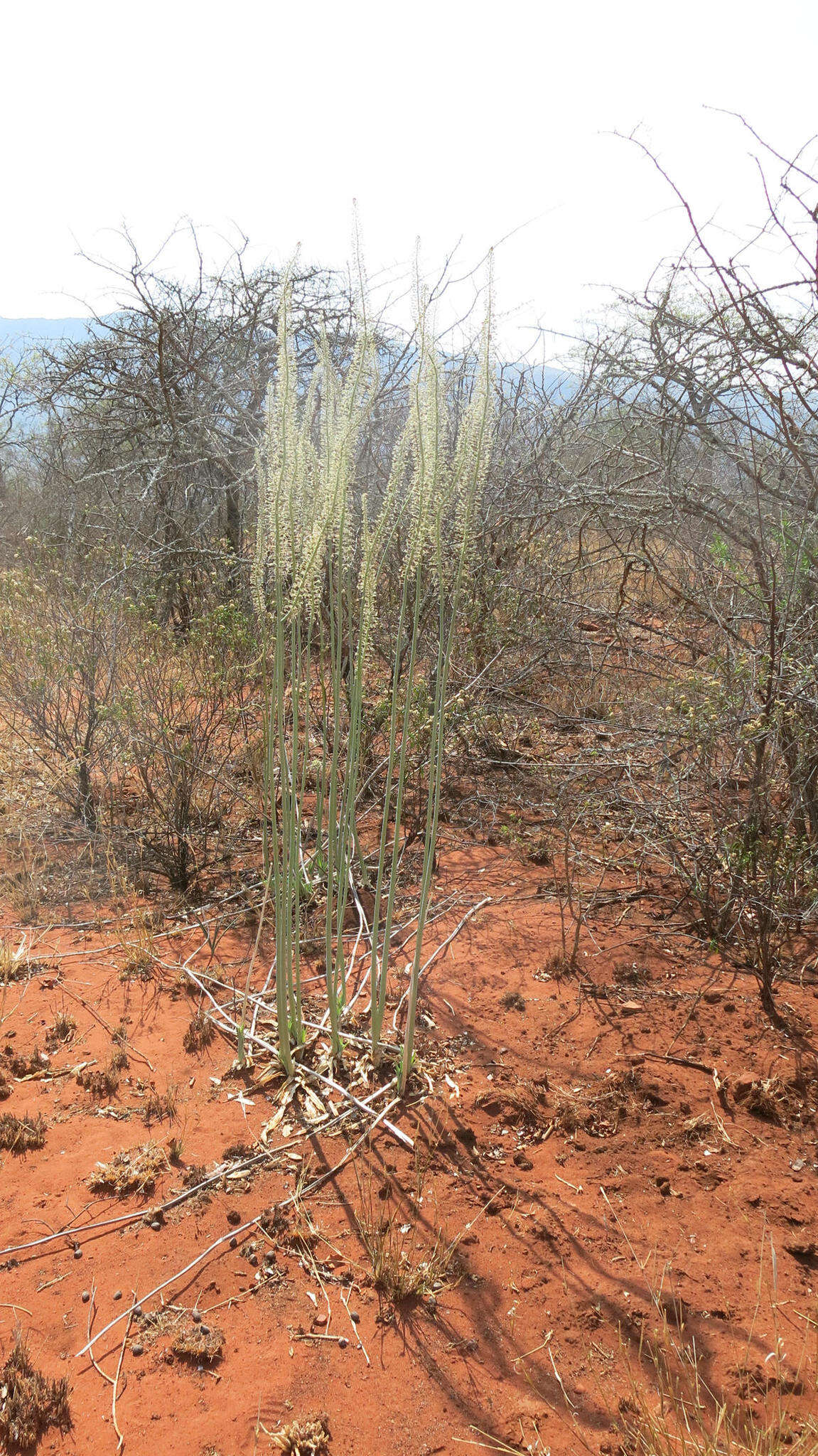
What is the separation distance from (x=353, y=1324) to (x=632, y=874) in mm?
2439

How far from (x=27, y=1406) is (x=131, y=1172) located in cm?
65

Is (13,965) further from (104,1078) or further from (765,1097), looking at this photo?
(765,1097)

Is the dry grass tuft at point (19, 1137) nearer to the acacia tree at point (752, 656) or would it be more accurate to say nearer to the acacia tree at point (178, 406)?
the acacia tree at point (752, 656)

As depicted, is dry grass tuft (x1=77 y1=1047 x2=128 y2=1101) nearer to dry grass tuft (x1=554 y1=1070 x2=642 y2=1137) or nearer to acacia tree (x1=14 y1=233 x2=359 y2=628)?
dry grass tuft (x1=554 y1=1070 x2=642 y2=1137)

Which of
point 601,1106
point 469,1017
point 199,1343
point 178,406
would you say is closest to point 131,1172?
point 199,1343

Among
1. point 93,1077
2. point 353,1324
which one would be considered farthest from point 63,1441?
point 93,1077

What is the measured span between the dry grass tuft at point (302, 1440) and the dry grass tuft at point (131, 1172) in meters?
0.81

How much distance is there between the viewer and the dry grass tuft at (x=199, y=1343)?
1.88 metres

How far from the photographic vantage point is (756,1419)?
169cm

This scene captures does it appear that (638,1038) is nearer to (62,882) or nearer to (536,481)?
(62,882)

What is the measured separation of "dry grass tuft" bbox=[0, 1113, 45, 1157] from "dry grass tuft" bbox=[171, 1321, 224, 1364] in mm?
850

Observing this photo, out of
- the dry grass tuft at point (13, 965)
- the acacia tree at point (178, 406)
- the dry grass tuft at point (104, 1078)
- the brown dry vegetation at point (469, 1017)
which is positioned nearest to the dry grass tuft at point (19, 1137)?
the brown dry vegetation at point (469, 1017)

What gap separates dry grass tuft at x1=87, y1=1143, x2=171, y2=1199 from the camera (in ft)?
7.74

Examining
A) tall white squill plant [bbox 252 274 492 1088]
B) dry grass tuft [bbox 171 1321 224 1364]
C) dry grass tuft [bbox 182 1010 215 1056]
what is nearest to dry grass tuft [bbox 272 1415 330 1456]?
dry grass tuft [bbox 171 1321 224 1364]
